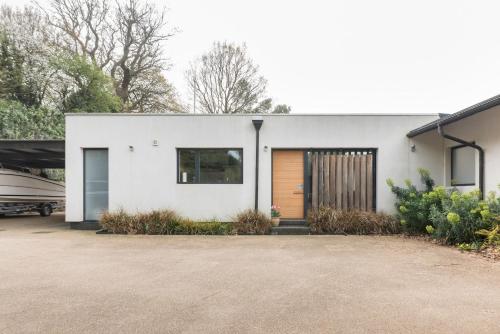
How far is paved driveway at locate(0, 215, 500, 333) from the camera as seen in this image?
291cm

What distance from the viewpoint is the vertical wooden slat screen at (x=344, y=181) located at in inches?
348

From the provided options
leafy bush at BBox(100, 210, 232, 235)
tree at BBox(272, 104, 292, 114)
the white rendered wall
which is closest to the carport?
leafy bush at BBox(100, 210, 232, 235)

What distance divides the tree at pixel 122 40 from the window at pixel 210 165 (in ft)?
41.7

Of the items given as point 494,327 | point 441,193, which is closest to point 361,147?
point 441,193

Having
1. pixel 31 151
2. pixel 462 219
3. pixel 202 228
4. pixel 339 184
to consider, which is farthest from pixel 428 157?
pixel 31 151

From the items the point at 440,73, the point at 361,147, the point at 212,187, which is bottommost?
the point at 212,187

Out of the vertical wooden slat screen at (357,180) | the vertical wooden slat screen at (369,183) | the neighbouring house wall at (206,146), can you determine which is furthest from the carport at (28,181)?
the vertical wooden slat screen at (369,183)

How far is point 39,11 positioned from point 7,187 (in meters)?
10.7

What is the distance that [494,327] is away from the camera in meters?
2.82

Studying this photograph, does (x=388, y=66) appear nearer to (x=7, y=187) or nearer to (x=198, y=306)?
(x=198, y=306)

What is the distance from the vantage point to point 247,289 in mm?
3898

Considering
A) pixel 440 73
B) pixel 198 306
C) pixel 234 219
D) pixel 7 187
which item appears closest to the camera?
pixel 198 306

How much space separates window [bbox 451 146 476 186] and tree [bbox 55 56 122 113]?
17.2 m

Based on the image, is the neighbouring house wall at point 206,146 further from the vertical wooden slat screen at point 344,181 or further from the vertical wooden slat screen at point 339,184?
the vertical wooden slat screen at point 339,184
